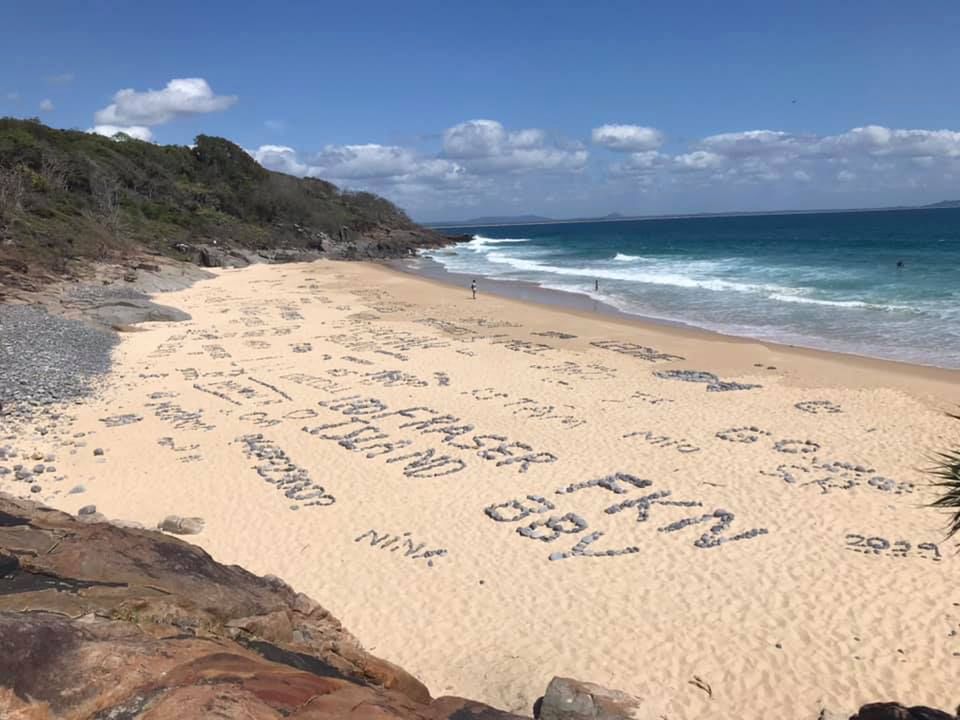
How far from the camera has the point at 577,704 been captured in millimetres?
6426

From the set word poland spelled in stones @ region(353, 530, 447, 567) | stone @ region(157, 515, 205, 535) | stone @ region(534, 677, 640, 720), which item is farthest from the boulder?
stone @ region(157, 515, 205, 535)

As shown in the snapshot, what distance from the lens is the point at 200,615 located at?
217 inches

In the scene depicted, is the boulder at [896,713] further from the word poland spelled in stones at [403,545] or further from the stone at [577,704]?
the word poland spelled in stones at [403,545]

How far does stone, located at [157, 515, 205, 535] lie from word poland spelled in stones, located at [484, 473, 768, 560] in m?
4.73

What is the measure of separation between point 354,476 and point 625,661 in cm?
686

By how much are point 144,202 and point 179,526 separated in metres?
66.0

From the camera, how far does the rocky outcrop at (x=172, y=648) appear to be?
3.76m

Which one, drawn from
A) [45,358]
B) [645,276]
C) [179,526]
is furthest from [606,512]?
[645,276]

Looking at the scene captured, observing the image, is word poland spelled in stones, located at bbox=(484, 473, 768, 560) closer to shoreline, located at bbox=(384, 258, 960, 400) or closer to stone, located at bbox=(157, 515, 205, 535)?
stone, located at bbox=(157, 515, 205, 535)

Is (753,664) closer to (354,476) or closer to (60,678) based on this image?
(60,678)

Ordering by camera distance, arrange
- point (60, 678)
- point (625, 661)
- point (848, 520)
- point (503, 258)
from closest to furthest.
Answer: point (60, 678)
point (625, 661)
point (848, 520)
point (503, 258)

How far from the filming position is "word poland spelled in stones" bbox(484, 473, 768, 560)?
34.9 ft

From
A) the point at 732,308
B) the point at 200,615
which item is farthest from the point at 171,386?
the point at 732,308

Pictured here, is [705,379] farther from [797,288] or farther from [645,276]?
[645,276]
